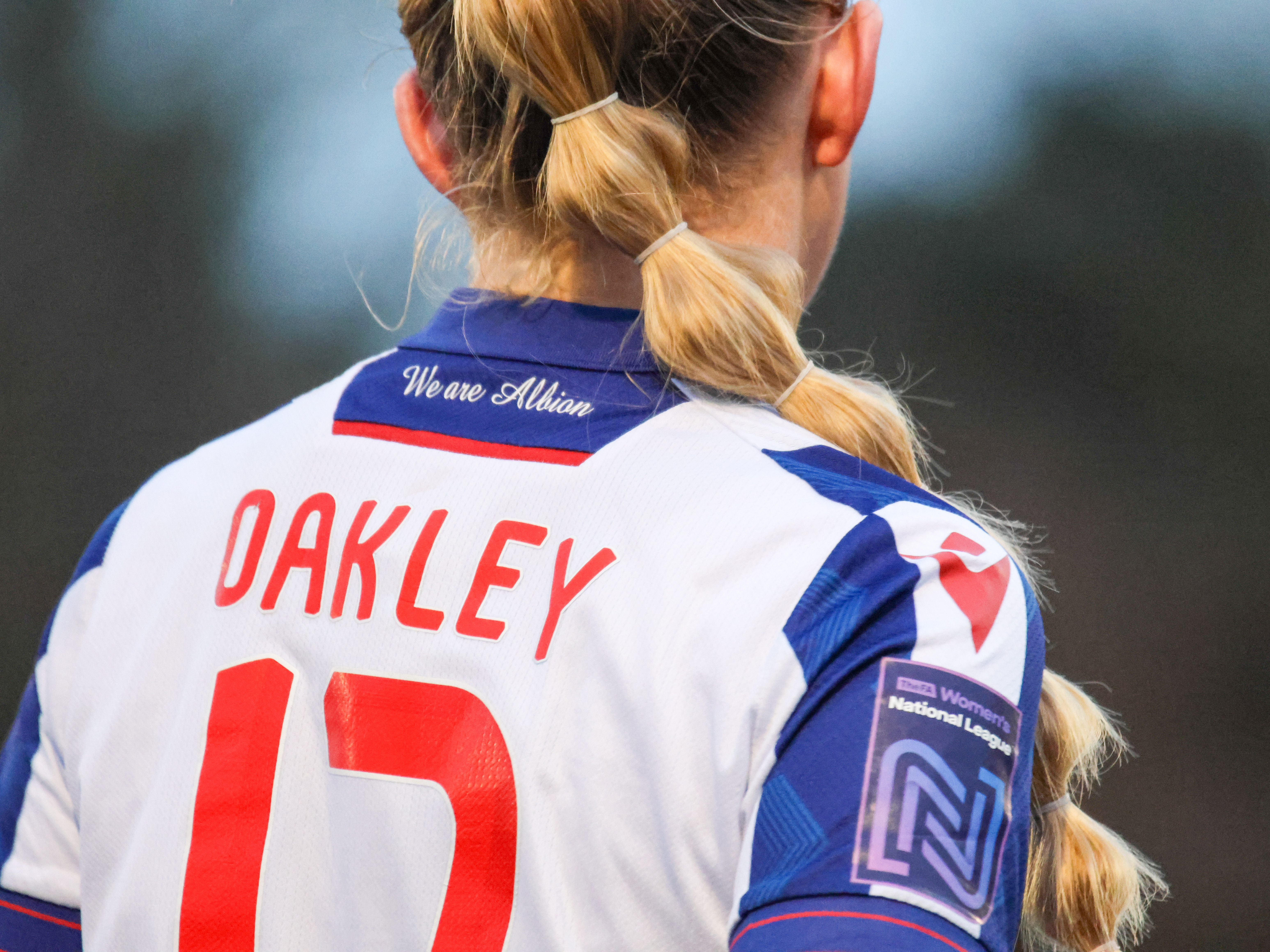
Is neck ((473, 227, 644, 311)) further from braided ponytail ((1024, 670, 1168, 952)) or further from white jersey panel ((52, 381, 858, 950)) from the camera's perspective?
braided ponytail ((1024, 670, 1168, 952))

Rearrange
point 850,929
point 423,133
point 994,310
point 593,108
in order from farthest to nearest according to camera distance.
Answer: point 994,310 → point 423,133 → point 593,108 → point 850,929

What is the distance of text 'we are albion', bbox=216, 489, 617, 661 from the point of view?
47 cm

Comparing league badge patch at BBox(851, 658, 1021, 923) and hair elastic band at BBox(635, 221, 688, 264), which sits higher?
hair elastic band at BBox(635, 221, 688, 264)

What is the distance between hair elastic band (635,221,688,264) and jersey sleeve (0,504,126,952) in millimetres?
276

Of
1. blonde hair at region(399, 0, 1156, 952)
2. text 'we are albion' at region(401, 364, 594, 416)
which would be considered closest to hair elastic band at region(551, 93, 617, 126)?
blonde hair at region(399, 0, 1156, 952)

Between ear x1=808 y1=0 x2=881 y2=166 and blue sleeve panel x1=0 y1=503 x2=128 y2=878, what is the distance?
358 millimetres

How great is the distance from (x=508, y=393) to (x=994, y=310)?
722 centimetres

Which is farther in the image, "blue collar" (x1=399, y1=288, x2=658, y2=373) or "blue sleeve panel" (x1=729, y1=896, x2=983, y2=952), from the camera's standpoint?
"blue collar" (x1=399, y1=288, x2=658, y2=373)

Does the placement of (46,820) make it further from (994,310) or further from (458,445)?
(994,310)

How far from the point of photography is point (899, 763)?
16.0 inches

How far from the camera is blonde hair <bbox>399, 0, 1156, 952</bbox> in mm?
492

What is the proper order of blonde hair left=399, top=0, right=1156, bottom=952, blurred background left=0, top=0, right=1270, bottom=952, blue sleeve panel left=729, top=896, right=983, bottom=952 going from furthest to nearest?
blurred background left=0, top=0, right=1270, bottom=952
blonde hair left=399, top=0, right=1156, bottom=952
blue sleeve panel left=729, top=896, right=983, bottom=952

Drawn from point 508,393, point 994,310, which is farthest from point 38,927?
point 994,310

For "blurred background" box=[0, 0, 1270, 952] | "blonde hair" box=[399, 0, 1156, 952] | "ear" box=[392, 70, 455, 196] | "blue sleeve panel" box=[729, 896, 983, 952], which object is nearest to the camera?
"blue sleeve panel" box=[729, 896, 983, 952]
